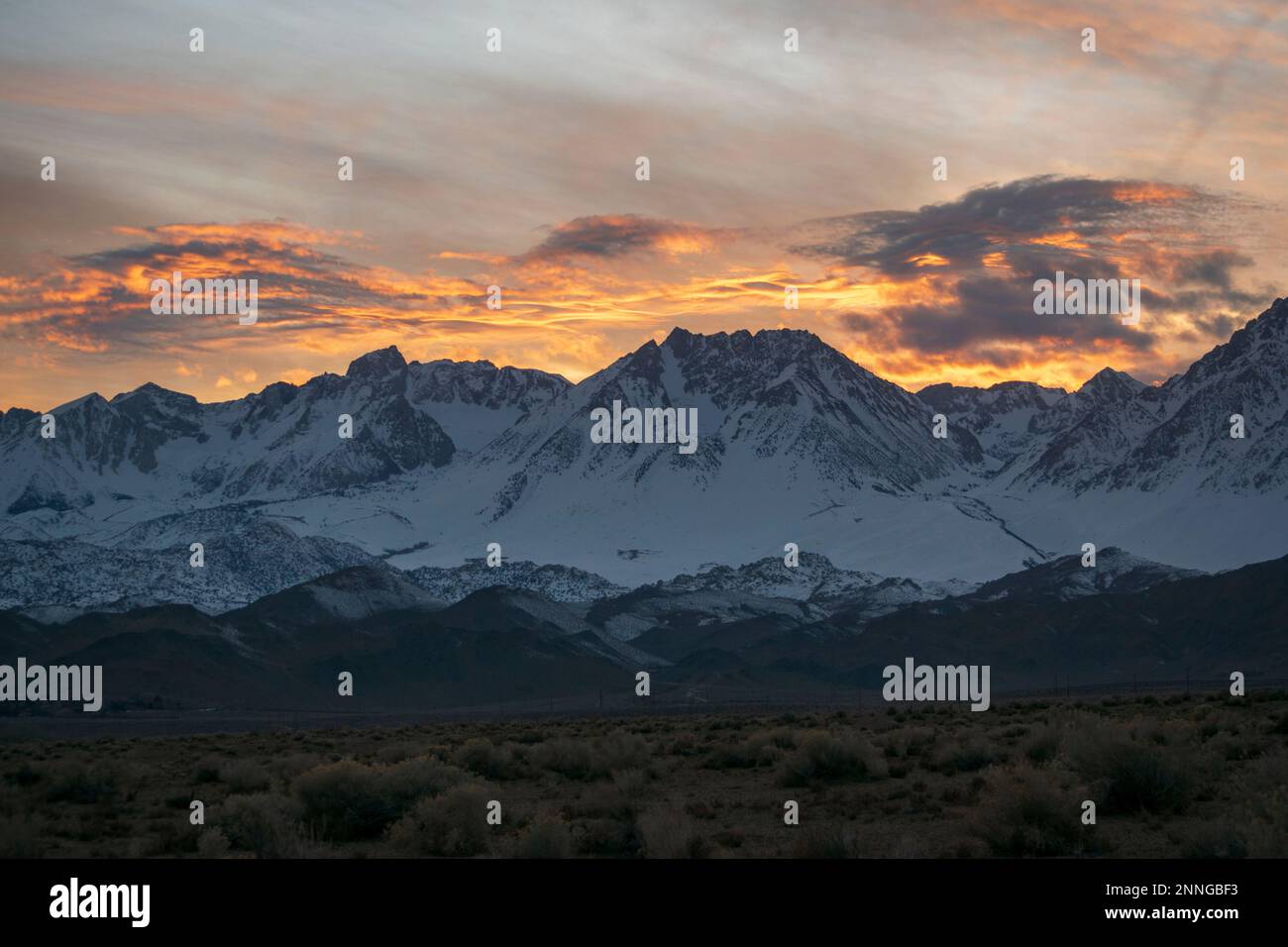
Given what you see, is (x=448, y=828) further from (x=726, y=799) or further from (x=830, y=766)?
(x=830, y=766)

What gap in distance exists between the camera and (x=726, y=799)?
26.6 metres

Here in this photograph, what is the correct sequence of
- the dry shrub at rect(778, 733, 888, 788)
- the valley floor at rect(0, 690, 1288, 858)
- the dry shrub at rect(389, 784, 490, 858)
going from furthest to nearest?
the dry shrub at rect(778, 733, 888, 788)
the dry shrub at rect(389, 784, 490, 858)
the valley floor at rect(0, 690, 1288, 858)

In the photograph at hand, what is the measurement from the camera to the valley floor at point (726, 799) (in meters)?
18.8

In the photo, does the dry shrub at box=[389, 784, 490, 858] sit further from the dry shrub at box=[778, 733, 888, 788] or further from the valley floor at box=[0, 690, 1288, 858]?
the dry shrub at box=[778, 733, 888, 788]


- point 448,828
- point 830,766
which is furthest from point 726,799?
point 448,828

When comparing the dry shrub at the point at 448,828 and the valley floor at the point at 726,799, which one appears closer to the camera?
the valley floor at the point at 726,799

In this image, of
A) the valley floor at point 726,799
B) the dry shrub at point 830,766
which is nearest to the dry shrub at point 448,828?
the valley floor at point 726,799

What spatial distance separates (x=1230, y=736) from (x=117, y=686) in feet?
441

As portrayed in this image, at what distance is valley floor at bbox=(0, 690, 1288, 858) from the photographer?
18.8 metres

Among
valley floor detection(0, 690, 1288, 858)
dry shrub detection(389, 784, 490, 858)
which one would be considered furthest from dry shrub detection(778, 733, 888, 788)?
dry shrub detection(389, 784, 490, 858)

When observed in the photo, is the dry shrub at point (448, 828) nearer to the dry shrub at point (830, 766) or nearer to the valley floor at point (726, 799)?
the valley floor at point (726, 799)
